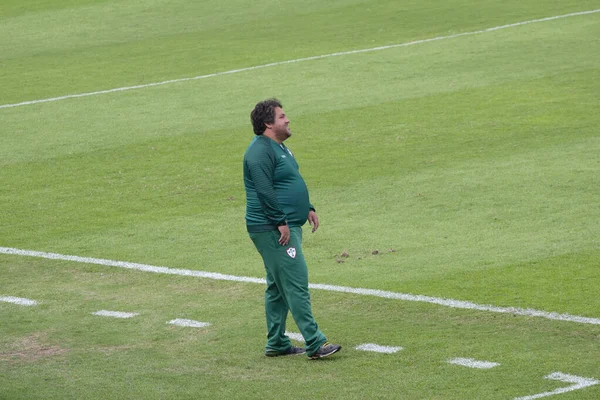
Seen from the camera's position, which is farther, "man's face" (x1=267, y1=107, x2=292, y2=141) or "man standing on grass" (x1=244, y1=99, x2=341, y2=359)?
"man's face" (x1=267, y1=107, x2=292, y2=141)

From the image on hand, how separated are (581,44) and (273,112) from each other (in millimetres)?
16988

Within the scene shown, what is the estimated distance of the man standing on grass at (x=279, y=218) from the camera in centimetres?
971

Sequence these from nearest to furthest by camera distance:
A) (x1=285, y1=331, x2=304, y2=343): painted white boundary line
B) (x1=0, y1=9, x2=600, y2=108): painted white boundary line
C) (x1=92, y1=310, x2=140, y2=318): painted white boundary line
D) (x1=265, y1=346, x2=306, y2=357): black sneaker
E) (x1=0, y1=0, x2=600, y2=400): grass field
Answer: (x1=0, y1=0, x2=600, y2=400): grass field < (x1=265, y1=346, x2=306, y2=357): black sneaker < (x1=285, y1=331, x2=304, y2=343): painted white boundary line < (x1=92, y1=310, x2=140, y2=318): painted white boundary line < (x1=0, y1=9, x2=600, y2=108): painted white boundary line

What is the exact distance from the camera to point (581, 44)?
25359 millimetres

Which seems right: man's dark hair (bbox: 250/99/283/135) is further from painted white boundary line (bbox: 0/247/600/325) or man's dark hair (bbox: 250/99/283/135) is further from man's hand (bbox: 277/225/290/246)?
painted white boundary line (bbox: 0/247/600/325)

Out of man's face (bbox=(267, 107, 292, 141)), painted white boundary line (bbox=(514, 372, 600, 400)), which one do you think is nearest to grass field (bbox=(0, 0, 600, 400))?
painted white boundary line (bbox=(514, 372, 600, 400))

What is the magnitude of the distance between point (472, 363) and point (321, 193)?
7.06 meters

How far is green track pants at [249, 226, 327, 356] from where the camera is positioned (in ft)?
32.0

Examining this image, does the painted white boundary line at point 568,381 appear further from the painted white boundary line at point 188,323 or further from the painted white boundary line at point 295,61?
the painted white boundary line at point 295,61

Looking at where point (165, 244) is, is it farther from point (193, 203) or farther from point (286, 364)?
point (286, 364)

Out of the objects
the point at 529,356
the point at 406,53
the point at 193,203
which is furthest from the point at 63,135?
the point at 529,356

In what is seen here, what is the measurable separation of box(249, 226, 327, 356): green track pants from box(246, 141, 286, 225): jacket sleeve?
18 centimetres

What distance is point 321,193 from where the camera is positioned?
16.1 meters

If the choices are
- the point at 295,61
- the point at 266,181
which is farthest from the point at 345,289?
the point at 295,61
